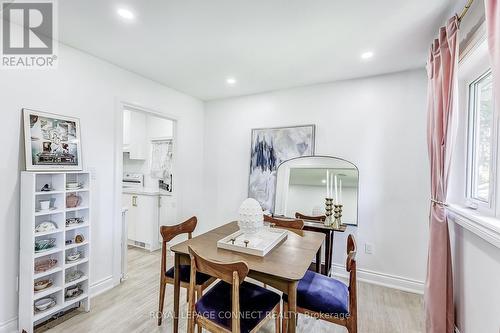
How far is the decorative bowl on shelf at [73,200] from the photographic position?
2.20 metres

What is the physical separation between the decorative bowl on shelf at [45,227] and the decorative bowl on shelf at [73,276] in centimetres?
51

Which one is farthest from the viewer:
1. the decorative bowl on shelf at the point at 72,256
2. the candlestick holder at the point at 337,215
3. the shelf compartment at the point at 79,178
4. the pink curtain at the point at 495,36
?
the candlestick holder at the point at 337,215

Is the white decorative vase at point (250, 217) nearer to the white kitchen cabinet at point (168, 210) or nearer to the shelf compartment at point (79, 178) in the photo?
the shelf compartment at point (79, 178)

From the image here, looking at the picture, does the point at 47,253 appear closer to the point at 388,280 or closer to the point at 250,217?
the point at 250,217

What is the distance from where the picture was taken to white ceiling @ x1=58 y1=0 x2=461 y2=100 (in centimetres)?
170

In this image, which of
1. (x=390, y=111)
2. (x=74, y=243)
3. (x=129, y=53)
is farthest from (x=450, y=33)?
(x=74, y=243)

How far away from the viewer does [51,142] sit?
6.93ft

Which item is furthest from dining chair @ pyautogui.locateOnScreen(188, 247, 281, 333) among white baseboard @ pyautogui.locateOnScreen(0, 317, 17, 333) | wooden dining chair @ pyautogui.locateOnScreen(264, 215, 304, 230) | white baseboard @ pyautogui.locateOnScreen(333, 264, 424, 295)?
white baseboard @ pyautogui.locateOnScreen(333, 264, 424, 295)

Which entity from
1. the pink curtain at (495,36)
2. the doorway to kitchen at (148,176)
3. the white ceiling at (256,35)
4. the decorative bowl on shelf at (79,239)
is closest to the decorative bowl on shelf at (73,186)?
the decorative bowl on shelf at (79,239)

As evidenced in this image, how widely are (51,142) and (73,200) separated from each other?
1.84 feet

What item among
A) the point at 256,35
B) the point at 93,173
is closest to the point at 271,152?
the point at 256,35

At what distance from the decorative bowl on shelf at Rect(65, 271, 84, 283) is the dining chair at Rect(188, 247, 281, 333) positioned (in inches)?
57.2

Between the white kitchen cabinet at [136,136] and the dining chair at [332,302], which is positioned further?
the white kitchen cabinet at [136,136]

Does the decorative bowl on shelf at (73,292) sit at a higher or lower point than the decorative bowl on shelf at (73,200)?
lower
